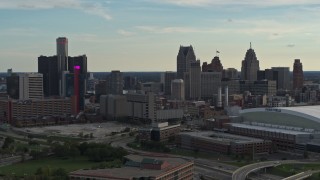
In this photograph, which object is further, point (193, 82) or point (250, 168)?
point (193, 82)

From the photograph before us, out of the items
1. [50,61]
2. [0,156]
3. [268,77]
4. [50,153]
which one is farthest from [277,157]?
[268,77]

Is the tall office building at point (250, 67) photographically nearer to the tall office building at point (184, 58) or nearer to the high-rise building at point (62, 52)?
the tall office building at point (184, 58)

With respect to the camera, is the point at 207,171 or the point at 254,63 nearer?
the point at 207,171

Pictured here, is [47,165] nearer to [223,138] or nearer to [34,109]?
[223,138]

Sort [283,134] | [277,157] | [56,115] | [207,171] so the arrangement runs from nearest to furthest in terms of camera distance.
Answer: [207,171] < [277,157] < [283,134] < [56,115]

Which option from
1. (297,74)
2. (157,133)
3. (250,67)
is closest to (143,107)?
(157,133)

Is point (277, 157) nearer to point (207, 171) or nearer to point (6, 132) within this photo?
point (207, 171)
